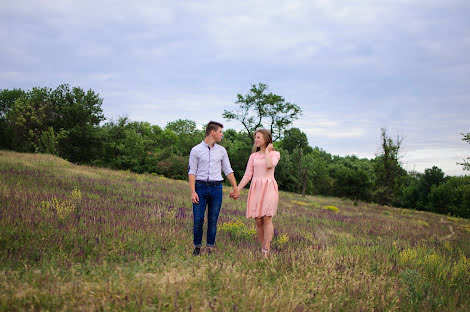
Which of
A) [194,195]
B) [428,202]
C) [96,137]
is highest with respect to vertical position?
[96,137]

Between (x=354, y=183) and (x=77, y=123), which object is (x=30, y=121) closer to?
(x=77, y=123)

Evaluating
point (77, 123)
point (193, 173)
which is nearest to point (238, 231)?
point (193, 173)

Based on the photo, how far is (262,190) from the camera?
4.90 metres

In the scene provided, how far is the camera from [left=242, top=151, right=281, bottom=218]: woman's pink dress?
4.84 m

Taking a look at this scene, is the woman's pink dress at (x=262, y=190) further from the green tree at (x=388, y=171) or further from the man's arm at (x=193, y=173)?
the green tree at (x=388, y=171)

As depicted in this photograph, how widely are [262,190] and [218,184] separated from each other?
0.74 meters

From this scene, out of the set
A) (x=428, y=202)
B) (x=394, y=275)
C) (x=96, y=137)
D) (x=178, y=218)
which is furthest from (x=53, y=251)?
(x=428, y=202)

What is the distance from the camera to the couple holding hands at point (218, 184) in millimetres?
4703

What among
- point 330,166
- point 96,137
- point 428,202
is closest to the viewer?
point 96,137

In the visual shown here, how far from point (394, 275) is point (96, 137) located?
46.7 meters

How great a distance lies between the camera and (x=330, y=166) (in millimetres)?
76875

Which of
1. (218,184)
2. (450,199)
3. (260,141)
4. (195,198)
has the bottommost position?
(450,199)

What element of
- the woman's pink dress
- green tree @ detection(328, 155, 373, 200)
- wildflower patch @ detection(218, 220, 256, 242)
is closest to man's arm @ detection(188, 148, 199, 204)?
the woman's pink dress

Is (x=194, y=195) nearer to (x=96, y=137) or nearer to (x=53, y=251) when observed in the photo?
(x=53, y=251)
